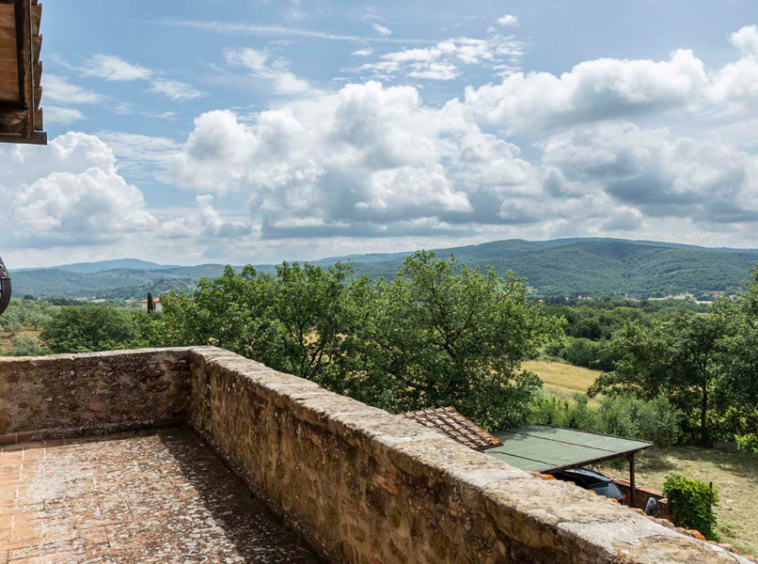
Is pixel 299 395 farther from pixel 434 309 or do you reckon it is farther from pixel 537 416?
pixel 537 416

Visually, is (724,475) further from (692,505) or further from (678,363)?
(692,505)

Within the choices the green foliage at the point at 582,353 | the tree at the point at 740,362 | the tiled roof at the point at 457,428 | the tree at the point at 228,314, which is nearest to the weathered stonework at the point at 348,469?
the tiled roof at the point at 457,428

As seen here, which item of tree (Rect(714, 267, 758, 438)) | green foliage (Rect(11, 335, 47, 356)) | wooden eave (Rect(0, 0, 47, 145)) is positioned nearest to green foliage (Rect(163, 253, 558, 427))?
tree (Rect(714, 267, 758, 438))

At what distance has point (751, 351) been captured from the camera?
66.4ft

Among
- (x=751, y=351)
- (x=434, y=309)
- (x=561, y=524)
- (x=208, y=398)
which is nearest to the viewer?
(x=561, y=524)

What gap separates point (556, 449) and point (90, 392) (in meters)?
8.20

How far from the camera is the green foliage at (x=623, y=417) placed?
68.3 ft

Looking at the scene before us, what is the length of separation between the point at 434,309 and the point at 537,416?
5.23 meters

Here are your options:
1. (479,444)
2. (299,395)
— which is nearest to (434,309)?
(479,444)

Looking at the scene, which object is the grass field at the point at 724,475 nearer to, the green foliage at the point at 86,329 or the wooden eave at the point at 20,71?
the wooden eave at the point at 20,71

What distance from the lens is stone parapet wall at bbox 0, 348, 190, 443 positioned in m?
5.48

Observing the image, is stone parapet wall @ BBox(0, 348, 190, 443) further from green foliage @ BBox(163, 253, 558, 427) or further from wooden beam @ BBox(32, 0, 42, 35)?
green foliage @ BBox(163, 253, 558, 427)

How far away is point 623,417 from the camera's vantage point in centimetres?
2130

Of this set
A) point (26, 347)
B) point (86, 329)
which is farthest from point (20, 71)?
point (26, 347)
